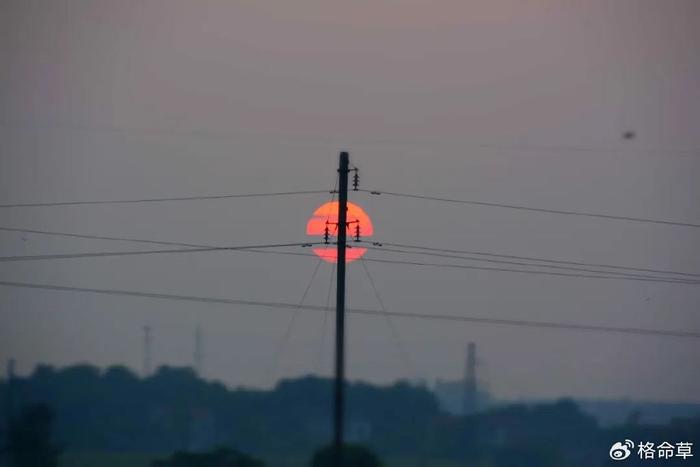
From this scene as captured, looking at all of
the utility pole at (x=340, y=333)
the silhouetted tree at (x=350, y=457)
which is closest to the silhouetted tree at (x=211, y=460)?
the silhouetted tree at (x=350, y=457)

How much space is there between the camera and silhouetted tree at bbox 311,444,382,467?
34231 millimetres

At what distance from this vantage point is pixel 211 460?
1433 inches

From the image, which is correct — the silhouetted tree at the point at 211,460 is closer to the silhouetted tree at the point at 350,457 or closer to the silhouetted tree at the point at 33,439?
the silhouetted tree at the point at 350,457

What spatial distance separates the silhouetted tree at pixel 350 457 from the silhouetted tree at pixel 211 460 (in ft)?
7.25

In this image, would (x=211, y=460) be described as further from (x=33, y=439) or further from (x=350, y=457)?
(x=33, y=439)

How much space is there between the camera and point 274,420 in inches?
1480

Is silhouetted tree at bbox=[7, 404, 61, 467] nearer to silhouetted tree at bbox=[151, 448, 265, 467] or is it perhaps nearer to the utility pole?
silhouetted tree at bbox=[151, 448, 265, 467]

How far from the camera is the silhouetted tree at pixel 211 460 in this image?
3588cm

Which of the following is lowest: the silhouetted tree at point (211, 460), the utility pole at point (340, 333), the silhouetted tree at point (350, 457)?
the silhouetted tree at point (211, 460)

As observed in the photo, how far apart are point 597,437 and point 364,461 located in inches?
243

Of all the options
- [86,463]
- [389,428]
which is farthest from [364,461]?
[86,463]

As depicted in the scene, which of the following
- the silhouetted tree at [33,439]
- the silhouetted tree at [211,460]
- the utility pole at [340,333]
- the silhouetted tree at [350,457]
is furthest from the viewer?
the silhouetted tree at [33,439]

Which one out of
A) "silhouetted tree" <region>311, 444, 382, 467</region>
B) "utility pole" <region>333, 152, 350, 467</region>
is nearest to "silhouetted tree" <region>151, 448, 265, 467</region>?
"silhouetted tree" <region>311, 444, 382, 467</region>

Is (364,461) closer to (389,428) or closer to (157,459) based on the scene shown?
(389,428)
